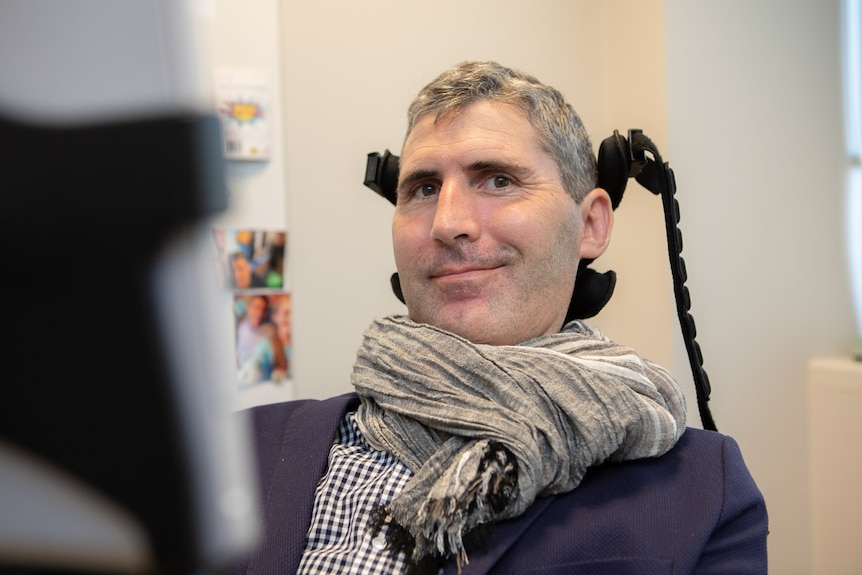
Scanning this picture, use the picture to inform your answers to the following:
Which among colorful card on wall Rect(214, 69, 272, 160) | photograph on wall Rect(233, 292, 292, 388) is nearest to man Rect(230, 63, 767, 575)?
photograph on wall Rect(233, 292, 292, 388)

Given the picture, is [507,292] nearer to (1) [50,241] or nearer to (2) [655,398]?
(2) [655,398]

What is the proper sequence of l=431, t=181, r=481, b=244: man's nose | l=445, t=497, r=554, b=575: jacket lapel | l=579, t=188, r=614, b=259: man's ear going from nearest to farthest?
l=445, t=497, r=554, b=575: jacket lapel → l=431, t=181, r=481, b=244: man's nose → l=579, t=188, r=614, b=259: man's ear

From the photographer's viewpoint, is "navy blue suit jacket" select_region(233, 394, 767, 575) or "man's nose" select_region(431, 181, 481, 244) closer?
"navy blue suit jacket" select_region(233, 394, 767, 575)

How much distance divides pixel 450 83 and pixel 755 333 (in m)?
1.06

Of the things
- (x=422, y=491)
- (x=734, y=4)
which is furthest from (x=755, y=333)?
(x=422, y=491)

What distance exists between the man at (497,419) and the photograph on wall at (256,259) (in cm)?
41

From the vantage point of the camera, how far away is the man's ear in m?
1.13

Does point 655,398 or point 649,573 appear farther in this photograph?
point 655,398

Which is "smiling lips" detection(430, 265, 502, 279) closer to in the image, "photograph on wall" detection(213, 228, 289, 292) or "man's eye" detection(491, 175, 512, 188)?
"man's eye" detection(491, 175, 512, 188)

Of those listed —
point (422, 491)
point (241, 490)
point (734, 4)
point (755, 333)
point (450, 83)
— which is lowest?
point (755, 333)

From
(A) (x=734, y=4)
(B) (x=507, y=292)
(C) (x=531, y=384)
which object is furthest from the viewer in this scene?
(A) (x=734, y=4)

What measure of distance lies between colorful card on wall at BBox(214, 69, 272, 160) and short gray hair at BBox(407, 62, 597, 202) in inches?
18.4

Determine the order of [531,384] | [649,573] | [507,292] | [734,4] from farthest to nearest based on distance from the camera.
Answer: [734,4] → [507,292] → [531,384] → [649,573]

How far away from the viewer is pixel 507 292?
3.23ft
